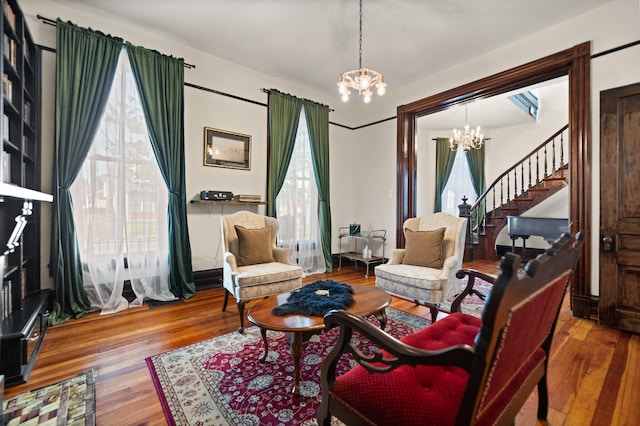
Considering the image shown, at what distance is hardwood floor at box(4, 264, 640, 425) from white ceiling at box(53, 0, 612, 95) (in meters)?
3.12

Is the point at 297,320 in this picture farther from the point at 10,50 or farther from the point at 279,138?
the point at 279,138

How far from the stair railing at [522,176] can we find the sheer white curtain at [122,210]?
19.6 feet

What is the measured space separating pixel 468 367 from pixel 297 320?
1162mm

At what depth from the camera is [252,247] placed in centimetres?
312

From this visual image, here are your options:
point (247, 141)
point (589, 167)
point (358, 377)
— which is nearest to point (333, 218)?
point (247, 141)

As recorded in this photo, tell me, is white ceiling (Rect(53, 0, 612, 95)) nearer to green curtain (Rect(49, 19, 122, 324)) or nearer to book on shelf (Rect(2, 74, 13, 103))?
green curtain (Rect(49, 19, 122, 324))

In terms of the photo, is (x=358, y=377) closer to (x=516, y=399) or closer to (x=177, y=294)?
(x=516, y=399)

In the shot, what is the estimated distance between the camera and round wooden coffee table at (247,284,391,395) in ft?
5.41

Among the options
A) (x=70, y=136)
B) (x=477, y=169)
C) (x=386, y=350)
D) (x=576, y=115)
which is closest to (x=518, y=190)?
(x=477, y=169)

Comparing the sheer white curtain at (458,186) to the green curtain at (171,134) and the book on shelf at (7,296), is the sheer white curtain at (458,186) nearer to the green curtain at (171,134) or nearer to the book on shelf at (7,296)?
the green curtain at (171,134)

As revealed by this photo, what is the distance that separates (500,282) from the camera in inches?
25.9

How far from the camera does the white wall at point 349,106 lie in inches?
110

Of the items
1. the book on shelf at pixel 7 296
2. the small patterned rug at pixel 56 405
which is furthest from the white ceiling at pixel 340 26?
the small patterned rug at pixel 56 405

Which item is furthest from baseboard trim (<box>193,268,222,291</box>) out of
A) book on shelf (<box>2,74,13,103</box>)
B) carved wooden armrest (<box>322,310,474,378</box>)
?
carved wooden armrest (<box>322,310,474,378</box>)
